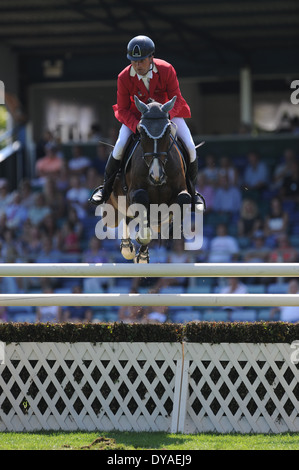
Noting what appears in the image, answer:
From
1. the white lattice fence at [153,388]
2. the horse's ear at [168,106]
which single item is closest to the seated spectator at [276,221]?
the horse's ear at [168,106]

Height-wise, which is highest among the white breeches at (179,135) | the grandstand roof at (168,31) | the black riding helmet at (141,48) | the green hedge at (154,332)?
the grandstand roof at (168,31)

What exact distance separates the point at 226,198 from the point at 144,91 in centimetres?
695

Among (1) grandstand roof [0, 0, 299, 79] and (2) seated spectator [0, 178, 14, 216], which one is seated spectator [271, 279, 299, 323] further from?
(2) seated spectator [0, 178, 14, 216]

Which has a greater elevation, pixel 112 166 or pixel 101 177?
pixel 112 166

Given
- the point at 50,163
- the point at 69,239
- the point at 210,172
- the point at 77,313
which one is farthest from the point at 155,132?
the point at 50,163

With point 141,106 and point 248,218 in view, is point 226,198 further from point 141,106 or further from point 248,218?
point 141,106

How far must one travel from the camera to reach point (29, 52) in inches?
664

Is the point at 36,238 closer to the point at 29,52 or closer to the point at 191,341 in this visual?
the point at 29,52

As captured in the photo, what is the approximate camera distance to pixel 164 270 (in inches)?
221

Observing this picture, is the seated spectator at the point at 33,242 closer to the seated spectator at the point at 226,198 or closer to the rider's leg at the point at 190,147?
the seated spectator at the point at 226,198

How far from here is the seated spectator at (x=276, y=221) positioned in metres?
12.6

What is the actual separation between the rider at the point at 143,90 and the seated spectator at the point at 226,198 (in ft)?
20.8

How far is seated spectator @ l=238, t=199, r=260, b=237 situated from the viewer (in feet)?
42.0
